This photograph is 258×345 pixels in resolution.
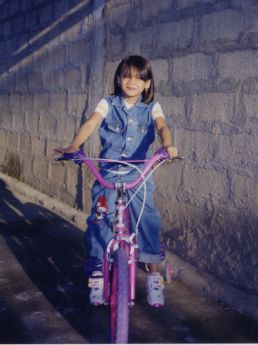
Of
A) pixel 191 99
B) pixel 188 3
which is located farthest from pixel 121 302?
pixel 188 3

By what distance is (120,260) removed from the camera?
7.94 feet

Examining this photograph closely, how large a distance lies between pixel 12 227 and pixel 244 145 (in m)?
2.87

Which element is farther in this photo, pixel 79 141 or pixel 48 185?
Result: pixel 48 185

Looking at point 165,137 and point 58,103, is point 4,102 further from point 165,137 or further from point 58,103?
point 165,137

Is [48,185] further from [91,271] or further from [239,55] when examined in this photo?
[239,55]

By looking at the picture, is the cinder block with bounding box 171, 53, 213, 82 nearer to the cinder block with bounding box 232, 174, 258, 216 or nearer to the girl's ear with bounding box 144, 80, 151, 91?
the girl's ear with bounding box 144, 80, 151, 91

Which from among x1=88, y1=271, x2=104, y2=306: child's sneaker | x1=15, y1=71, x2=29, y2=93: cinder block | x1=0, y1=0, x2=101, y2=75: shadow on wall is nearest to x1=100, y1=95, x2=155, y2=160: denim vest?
x1=88, y1=271, x2=104, y2=306: child's sneaker

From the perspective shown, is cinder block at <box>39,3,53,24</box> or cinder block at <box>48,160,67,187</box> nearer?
cinder block at <box>48,160,67,187</box>

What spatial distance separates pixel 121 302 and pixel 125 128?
1172 millimetres

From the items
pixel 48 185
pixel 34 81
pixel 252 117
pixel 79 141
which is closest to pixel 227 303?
pixel 252 117

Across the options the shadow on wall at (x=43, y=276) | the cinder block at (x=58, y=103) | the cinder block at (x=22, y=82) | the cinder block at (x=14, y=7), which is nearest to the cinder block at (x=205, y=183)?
the shadow on wall at (x=43, y=276)

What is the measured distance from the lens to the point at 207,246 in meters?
3.53

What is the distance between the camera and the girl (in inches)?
117

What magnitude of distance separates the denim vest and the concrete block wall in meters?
0.61
